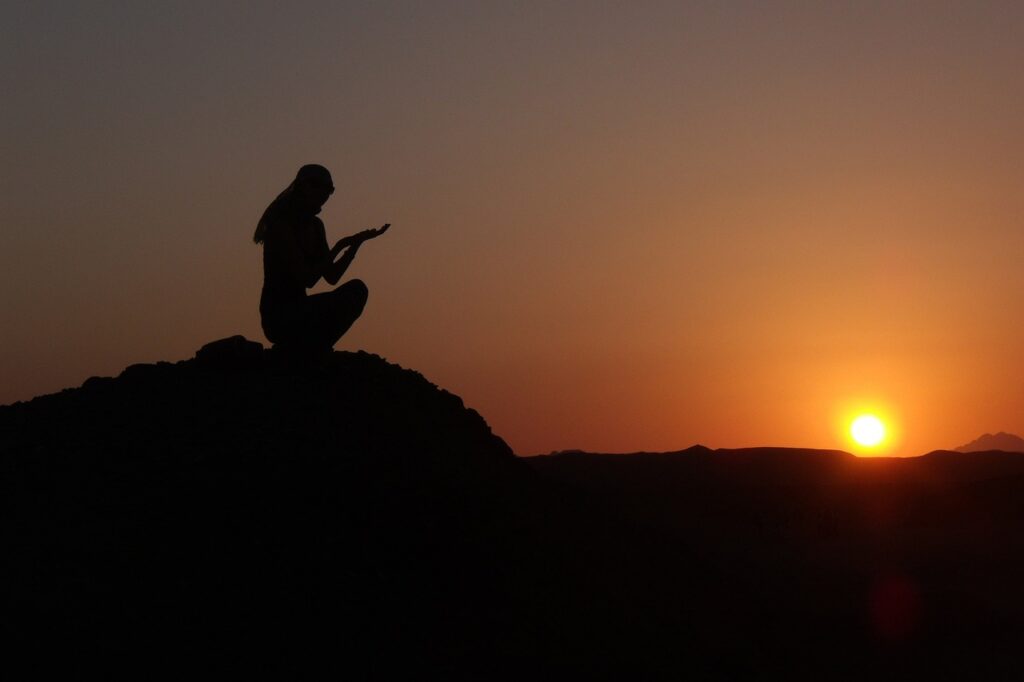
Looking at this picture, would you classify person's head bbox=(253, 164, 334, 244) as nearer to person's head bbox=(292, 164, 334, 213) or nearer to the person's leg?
person's head bbox=(292, 164, 334, 213)

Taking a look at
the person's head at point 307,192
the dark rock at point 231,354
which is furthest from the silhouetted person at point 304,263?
the dark rock at point 231,354

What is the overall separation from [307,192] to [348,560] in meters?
3.40

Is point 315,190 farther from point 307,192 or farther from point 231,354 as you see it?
point 231,354

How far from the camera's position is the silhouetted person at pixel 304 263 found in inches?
428

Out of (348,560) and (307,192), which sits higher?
(307,192)

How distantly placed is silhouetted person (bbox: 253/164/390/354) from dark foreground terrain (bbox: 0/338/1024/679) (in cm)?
76

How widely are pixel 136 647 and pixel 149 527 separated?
134 cm

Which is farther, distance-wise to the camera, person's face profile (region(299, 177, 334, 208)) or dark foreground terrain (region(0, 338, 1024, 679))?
person's face profile (region(299, 177, 334, 208))

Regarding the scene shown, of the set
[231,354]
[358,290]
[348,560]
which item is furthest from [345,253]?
[348,560]

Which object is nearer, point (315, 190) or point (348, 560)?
point (348, 560)

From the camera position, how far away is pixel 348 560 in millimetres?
9492

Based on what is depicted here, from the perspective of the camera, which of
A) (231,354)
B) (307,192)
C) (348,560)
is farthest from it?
(231,354)

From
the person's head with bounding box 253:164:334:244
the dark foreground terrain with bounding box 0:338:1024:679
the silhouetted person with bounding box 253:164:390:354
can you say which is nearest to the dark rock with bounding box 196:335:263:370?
the dark foreground terrain with bounding box 0:338:1024:679

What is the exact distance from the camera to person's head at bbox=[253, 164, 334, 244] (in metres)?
10.9
